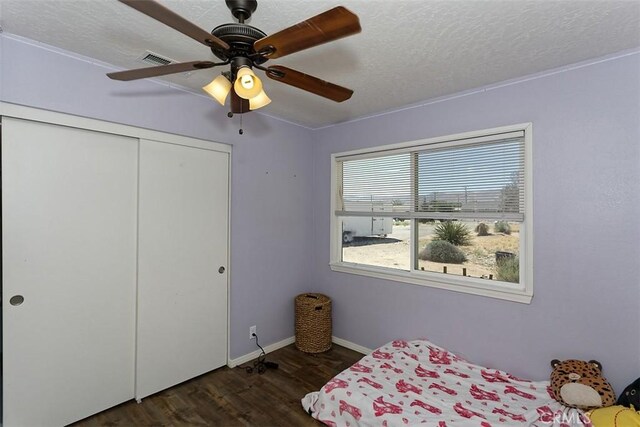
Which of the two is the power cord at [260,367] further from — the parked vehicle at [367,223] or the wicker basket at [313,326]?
the parked vehicle at [367,223]

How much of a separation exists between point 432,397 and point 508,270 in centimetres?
117

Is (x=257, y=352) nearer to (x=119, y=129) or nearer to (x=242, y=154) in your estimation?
(x=242, y=154)

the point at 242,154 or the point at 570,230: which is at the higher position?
the point at 242,154

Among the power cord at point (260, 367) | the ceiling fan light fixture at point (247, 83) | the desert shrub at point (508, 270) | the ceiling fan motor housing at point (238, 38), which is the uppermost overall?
the ceiling fan motor housing at point (238, 38)

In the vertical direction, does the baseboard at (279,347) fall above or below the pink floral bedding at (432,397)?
below

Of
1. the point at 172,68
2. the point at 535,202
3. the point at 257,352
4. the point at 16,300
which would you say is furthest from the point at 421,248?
A: the point at 16,300

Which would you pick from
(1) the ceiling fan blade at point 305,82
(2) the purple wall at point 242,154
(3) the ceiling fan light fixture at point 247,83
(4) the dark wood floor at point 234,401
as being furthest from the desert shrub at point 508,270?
(3) the ceiling fan light fixture at point 247,83

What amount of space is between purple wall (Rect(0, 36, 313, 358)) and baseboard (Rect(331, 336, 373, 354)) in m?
0.54

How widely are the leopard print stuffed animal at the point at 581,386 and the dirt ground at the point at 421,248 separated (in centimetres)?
78

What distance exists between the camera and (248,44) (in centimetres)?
133

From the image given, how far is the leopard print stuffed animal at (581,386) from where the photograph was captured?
1.82 m

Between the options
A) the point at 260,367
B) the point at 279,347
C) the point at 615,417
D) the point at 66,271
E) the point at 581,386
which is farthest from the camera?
the point at 279,347

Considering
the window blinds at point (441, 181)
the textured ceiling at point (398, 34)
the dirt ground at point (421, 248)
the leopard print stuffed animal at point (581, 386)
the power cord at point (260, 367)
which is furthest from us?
the power cord at point (260, 367)

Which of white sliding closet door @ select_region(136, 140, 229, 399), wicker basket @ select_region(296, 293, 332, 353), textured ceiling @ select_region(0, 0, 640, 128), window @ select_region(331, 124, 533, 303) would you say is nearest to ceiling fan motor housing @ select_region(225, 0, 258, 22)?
textured ceiling @ select_region(0, 0, 640, 128)
